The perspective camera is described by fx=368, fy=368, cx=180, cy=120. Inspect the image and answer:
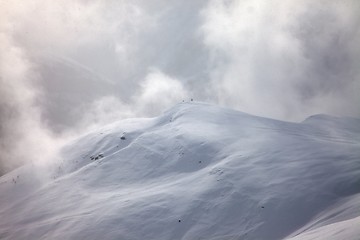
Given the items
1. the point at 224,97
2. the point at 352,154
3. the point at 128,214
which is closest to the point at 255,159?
the point at 352,154

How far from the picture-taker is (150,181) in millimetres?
18047

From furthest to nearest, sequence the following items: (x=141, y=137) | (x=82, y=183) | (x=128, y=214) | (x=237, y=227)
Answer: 1. (x=141, y=137)
2. (x=82, y=183)
3. (x=128, y=214)
4. (x=237, y=227)

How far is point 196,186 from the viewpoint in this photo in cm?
1595

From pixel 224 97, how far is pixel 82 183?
161 m

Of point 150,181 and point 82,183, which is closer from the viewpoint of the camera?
point 150,181

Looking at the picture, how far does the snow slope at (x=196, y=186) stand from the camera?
42.2 ft

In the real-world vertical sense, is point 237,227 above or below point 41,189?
below

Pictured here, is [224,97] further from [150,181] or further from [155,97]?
[150,181]

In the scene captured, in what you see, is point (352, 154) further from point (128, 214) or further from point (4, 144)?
point (4, 144)

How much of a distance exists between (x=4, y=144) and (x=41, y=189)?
63807 millimetres

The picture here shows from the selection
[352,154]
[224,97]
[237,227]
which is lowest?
[237,227]

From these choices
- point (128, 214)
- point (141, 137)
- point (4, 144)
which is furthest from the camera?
point (4, 144)

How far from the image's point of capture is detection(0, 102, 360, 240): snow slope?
12.9 meters

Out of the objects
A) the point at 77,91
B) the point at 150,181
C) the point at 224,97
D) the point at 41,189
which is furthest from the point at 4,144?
the point at 224,97
